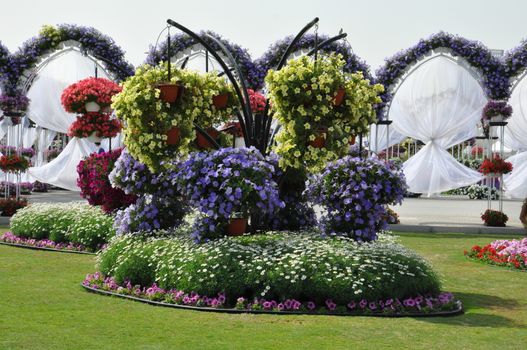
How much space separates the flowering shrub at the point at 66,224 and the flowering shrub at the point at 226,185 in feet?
15.8

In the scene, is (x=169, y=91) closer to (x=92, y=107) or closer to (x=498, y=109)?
(x=92, y=107)

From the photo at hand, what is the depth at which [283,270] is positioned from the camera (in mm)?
9055

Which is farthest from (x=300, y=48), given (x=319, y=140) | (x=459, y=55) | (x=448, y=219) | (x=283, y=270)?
(x=283, y=270)

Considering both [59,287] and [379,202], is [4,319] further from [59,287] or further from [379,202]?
[379,202]

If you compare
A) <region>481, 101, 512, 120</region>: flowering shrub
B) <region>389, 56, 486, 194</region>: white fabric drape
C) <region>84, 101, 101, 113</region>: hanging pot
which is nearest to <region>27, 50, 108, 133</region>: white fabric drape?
<region>84, 101, 101, 113</region>: hanging pot

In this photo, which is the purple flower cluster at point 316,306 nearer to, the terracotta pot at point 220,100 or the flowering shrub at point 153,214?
the flowering shrub at point 153,214

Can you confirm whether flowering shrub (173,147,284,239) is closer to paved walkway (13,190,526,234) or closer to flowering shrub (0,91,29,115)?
paved walkway (13,190,526,234)

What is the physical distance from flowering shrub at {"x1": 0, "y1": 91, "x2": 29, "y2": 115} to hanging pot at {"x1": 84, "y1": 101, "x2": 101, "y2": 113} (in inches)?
81.8

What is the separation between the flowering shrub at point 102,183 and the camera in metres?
15.2

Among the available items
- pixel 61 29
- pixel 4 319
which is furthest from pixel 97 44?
pixel 4 319

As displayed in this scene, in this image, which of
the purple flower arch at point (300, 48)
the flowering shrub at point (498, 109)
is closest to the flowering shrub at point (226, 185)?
the purple flower arch at point (300, 48)

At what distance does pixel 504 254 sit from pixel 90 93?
385 inches

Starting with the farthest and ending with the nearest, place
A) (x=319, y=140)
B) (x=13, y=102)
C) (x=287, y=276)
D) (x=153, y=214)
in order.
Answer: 1. (x=13, y=102)
2. (x=153, y=214)
3. (x=319, y=140)
4. (x=287, y=276)

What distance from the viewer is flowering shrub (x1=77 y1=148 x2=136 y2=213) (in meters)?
15.2
